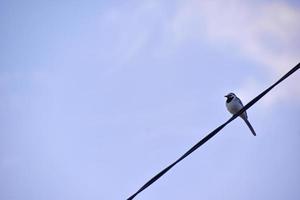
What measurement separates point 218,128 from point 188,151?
0.36m

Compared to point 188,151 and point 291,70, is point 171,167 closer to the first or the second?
point 188,151

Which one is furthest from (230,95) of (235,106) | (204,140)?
(204,140)

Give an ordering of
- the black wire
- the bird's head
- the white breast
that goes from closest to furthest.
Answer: the black wire
the white breast
the bird's head

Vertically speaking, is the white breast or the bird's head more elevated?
the bird's head

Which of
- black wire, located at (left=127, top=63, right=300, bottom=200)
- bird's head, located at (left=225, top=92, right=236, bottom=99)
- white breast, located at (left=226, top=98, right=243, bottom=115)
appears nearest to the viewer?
black wire, located at (left=127, top=63, right=300, bottom=200)

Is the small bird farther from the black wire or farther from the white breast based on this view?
the black wire

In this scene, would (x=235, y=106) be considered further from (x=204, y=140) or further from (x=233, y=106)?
(x=204, y=140)

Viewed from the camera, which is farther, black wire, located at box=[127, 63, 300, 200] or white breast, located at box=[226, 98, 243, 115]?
white breast, located at box=[226, 98, 243, 115]

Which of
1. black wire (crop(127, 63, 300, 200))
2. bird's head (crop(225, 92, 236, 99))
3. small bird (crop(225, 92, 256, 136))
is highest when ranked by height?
bird's head (crop(225, 92, 236, 99))

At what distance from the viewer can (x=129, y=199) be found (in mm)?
3080

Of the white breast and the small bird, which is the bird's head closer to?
the small bird

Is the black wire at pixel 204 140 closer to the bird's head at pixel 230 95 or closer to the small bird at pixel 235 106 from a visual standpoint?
the small bird at pixel 235 106

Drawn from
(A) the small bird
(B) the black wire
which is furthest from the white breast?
(B) the black wire

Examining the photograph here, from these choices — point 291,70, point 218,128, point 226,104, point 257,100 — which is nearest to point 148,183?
point 218,128
